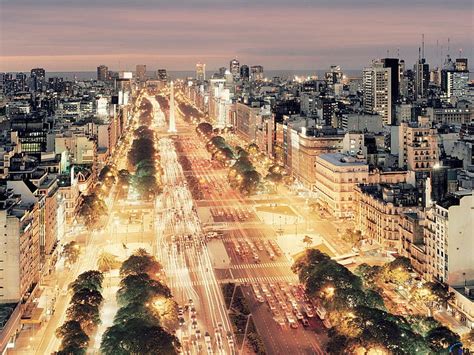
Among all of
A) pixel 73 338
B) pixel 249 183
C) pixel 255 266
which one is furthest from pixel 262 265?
pixel 249 183

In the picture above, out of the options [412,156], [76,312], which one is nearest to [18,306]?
[76,312]

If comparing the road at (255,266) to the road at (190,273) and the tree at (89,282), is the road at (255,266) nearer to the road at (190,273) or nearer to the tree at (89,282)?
the road at (190,273)

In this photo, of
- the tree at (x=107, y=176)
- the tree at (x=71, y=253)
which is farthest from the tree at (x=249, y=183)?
the tree at (x=71, y=253)

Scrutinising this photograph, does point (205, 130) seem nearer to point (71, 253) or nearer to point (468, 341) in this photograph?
point (71, 253)

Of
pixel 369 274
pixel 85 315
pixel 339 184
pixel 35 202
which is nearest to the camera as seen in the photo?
pixel 85 315

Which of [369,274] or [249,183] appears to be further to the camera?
[249,183]
